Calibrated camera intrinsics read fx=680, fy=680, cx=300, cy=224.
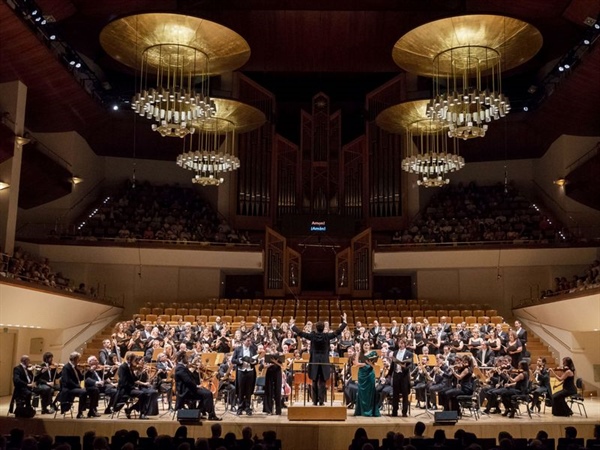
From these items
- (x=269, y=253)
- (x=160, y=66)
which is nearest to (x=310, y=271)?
(x=269, y=253)

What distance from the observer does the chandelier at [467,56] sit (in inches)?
443

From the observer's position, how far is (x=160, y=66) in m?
12.9

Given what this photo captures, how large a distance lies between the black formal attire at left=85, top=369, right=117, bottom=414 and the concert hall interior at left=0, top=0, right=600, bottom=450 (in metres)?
0.04

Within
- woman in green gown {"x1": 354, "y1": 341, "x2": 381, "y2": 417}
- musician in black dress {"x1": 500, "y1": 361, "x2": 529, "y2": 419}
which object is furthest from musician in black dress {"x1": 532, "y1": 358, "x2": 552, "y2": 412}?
woman in green gown {"x1": 354, "y1": 341, "x2": 381, "y2": 417}

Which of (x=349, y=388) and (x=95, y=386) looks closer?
(x=95, y=386)

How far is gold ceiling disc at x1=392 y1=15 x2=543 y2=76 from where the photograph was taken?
11.8 metres

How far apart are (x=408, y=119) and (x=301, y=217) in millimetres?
5426

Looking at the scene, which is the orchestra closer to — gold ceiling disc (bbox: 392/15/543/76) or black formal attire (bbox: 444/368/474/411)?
black formal attire (bbox: 444/368/474/411)

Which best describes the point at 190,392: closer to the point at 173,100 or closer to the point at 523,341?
the point at 173,100

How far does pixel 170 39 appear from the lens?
12.3 m

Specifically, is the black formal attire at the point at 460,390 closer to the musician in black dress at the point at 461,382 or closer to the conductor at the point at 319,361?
the musician in black dress at the point at 461,382

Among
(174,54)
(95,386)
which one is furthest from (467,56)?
A: (95,386)

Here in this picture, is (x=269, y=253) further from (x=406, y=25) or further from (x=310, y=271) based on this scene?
(x=406, y=25)

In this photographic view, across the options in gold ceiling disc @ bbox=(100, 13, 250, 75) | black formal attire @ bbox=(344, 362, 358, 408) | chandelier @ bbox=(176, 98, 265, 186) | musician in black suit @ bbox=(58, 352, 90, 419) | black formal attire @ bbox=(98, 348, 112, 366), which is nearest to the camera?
musician in black suit @ bbox=(58, 352, 90, 419)
